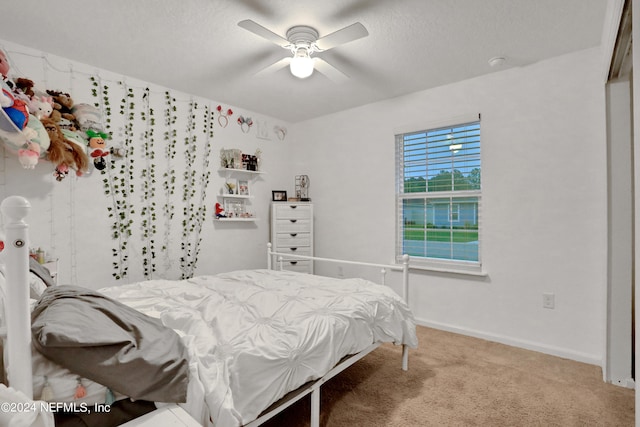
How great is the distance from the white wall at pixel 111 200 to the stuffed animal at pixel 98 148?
9 centimetres

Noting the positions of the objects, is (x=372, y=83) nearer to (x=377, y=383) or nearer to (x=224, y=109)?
(x=224, y=109)

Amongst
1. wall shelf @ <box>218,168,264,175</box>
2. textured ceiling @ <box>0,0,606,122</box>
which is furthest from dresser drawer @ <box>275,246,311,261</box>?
textured ceiling @ <box>0,0,606,122</box>

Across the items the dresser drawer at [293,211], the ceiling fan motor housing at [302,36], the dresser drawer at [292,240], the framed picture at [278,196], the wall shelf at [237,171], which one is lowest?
the dresser drawer at [292,240]

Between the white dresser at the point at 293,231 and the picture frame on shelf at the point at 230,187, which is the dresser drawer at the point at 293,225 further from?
the picture frame on shelf at the point at 230,187

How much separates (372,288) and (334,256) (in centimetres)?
194

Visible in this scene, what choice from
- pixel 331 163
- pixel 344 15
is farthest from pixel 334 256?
pixel 344 15

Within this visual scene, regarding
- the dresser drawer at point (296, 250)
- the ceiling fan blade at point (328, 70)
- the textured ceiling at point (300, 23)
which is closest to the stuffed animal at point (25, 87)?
the textured ceiling at point (300, 23)

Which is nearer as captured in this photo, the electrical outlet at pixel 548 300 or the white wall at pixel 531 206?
the white wall at pixel 531 206

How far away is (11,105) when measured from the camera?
6.79 feet

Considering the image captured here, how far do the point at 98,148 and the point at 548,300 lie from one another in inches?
159

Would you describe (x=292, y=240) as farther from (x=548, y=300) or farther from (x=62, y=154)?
(x=548, y=300)

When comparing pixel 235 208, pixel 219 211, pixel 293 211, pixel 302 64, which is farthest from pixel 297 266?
pixel 302 64

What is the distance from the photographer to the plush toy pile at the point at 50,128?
213 centimetres

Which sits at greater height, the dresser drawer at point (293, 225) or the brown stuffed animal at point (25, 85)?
the brown stuffed animal at point (25, 85)
